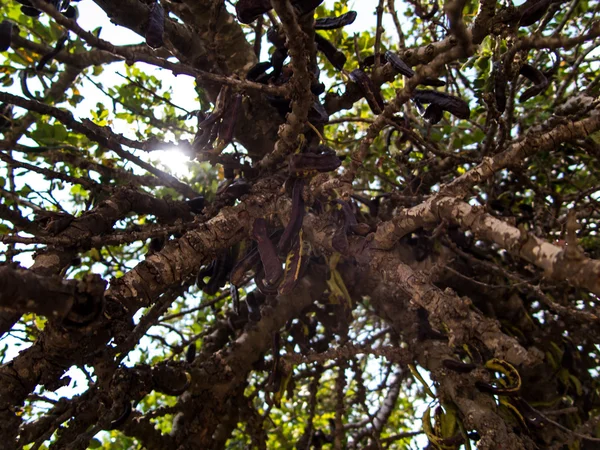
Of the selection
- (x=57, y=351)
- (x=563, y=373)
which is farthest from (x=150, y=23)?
(x=563, y=373)

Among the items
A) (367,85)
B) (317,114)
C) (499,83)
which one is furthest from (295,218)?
(499,83)

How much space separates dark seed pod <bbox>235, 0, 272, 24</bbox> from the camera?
5.27 feet

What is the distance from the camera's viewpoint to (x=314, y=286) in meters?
3.13

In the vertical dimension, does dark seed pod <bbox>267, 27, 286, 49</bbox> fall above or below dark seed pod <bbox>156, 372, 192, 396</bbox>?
above

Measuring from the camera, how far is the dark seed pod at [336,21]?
2.04 m

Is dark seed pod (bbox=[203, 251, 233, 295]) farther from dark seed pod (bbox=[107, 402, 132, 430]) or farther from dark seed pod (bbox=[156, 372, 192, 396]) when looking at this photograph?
dark seed pod (bbox=[107, 402, 132, 430])

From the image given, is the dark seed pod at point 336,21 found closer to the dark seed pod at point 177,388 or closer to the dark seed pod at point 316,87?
the dark seed pod at point 316,87

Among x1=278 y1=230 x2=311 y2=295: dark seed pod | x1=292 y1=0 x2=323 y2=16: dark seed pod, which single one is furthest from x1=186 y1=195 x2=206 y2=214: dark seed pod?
x1=292 y1=0 x2=323 y2=16: dark seed pod

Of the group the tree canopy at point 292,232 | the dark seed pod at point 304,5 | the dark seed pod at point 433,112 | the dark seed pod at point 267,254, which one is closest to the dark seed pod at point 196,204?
the tree canopy at point 292,232

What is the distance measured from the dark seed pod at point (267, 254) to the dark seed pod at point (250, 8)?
2.74ft

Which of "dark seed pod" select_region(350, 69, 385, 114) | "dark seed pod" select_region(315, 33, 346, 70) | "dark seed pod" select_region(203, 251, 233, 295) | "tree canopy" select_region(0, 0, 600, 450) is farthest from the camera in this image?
"dark seed pod" select_region(203, 251, 233, 295)

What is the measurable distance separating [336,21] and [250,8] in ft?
2.02

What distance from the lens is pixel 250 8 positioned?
163 centimetres

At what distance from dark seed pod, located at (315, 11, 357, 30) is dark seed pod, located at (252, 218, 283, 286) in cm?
97
